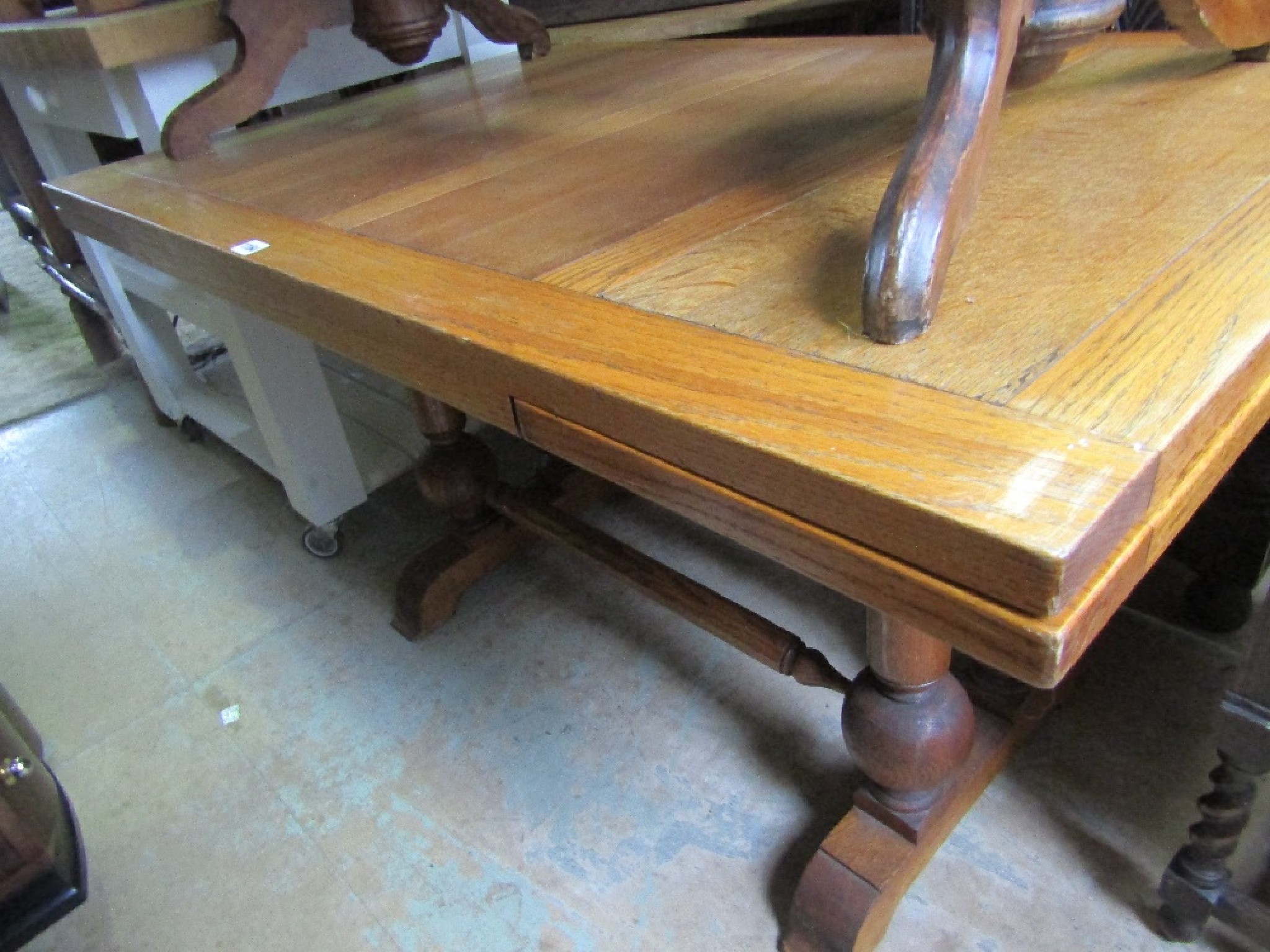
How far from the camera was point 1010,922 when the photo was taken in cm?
83

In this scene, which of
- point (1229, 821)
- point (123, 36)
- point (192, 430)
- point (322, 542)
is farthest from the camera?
point (192, 430)

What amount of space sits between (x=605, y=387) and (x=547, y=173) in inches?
14.0

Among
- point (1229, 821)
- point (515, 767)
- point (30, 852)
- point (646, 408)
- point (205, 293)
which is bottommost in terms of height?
point (515, 767)

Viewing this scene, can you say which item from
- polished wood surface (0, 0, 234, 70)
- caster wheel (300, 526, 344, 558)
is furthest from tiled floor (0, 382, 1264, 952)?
polished wood surface (0, 0, 234, 70)

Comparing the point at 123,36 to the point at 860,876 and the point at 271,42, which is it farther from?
the point at 860,876

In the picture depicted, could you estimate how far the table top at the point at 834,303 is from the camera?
0.31 m

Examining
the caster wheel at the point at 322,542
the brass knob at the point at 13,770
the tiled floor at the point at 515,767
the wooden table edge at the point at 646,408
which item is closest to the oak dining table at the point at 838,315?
the wooden table edge at the point at 646,408

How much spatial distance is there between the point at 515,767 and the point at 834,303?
78 cm

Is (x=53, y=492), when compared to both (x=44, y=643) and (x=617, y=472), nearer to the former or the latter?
(x=44, y=643)

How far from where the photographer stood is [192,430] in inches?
70.9

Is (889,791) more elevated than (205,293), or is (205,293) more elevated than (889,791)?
(205,293)

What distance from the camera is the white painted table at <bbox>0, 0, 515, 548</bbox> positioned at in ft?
3.19

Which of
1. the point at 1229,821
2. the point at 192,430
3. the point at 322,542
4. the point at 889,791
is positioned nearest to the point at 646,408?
the point at 889,791

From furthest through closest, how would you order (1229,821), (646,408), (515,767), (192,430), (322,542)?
(192,430) → (322,542) → (515,767) → (1229,821) → (646,408)
